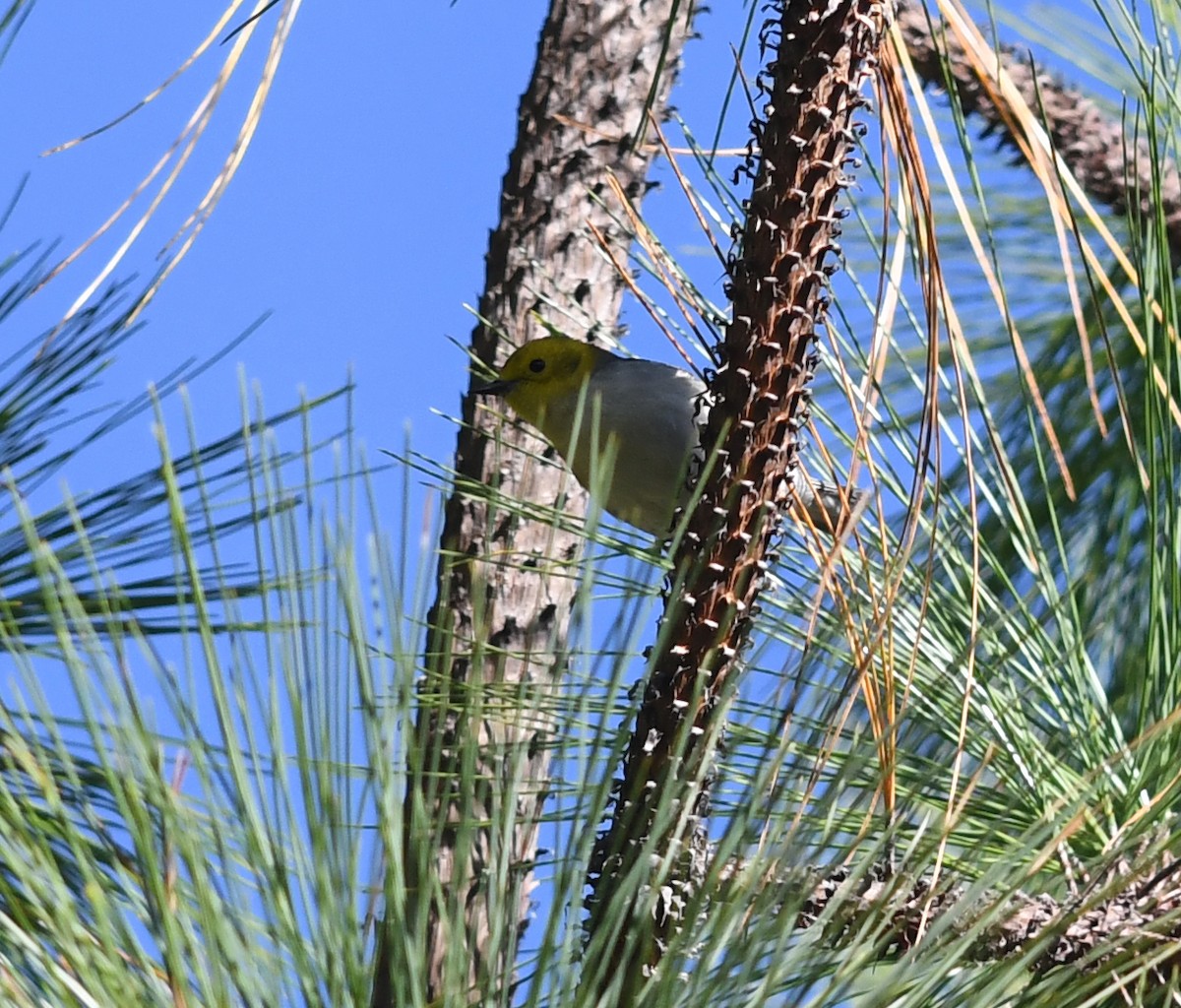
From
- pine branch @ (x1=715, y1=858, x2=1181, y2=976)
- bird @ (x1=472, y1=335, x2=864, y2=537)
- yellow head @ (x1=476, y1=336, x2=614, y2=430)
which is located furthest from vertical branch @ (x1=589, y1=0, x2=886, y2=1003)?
yellow head @ (x1=476, y1=336, x2=614, y2=430)

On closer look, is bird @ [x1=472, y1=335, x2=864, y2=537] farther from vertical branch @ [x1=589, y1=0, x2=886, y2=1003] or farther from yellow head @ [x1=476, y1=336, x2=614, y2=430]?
vertical branch @ [x1=589, y1=0, x2=886, y2=1003]

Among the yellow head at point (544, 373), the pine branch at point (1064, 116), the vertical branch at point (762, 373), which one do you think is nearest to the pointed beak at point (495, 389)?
the yellow head at point (544, 373)

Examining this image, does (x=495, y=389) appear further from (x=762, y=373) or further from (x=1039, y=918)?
(x=1039, y=918)

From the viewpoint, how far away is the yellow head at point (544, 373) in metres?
2.94

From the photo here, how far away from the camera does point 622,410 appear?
8.83 ft

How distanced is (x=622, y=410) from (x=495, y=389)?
0.39 meters

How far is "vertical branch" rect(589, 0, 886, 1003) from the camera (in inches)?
43.2

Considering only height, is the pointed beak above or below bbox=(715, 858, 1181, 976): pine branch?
above

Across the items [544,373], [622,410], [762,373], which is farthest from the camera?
[544,373]

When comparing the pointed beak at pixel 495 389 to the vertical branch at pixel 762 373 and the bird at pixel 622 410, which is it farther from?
the vertical branch at pixel 762 373

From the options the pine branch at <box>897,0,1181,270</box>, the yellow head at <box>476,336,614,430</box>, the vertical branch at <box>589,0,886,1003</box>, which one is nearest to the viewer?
the vertical branch at <box>589,0,886,1003</box>

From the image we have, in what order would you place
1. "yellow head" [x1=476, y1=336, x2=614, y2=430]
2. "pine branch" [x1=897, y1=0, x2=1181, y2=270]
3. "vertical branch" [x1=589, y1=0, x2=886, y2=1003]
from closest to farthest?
"vertical branch" [x1=589, y1=0, x2=886, y2=1003], "pine branch" [x1=897, y1=0, x2=1181, y2=270], "yellow head" [x1=476, y1=336, x2=614, y2=430]

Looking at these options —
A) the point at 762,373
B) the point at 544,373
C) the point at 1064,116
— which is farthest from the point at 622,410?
the point at 762,373

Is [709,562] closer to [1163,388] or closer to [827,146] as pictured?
[827,146]
